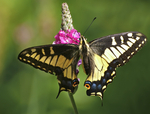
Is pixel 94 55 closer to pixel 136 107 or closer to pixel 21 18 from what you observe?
pixel 136 107

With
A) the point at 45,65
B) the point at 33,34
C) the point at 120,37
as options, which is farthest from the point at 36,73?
the point at 120,37

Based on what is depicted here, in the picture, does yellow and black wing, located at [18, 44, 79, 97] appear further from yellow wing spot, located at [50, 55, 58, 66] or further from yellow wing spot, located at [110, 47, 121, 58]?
yellow wing spot, located at [110, 47, 121, 58]

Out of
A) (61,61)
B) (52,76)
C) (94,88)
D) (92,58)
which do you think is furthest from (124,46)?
(52,76)

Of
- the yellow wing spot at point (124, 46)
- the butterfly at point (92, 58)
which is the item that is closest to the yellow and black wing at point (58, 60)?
the butterfly at point (92, 58)

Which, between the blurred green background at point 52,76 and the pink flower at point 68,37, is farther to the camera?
the blurred green background at point 52,76

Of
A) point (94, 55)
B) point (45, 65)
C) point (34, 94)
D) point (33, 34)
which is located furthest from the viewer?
point (33, 34)

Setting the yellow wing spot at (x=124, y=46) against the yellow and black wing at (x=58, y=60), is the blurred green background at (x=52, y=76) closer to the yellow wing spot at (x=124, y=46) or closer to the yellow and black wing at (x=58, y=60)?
the yellow and black wing at (x=58, y=60)

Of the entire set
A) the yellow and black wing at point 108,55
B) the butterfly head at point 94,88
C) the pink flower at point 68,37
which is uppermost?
the pink flower at point 68,37
